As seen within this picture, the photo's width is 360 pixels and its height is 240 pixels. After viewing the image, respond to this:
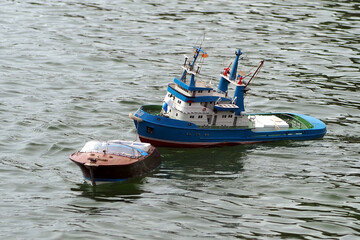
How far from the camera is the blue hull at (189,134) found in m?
58.3

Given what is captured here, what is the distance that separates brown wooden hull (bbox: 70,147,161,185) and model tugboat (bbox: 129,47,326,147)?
254 inches

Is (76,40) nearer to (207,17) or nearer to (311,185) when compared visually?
(207,17)

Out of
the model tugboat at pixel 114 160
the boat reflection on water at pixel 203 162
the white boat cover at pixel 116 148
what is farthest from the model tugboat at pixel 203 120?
the white boat cover at pixel 116 148

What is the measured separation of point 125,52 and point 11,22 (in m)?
19.2

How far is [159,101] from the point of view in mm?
72250

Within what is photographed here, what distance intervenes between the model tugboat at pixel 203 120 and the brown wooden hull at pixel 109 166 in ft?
21.2

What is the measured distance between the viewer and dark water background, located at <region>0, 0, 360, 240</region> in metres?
46.4

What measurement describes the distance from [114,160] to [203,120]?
11379mm

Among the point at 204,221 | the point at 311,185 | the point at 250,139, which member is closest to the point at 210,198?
the point at 204,221

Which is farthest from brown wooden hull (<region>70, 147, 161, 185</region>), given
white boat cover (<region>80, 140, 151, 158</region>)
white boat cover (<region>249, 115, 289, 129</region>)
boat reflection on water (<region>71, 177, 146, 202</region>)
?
white boat cover (<region>249, 115, 289, 129</region>)

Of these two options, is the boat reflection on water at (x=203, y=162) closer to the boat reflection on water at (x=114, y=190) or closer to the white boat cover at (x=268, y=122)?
the white boat cover at (x=268, y=122)

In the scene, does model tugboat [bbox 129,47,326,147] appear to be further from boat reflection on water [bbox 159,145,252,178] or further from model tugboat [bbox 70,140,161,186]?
model tugboat [bbox 70,140,161,186]

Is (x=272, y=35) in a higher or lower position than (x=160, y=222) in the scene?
higher

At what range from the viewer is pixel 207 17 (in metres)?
103
